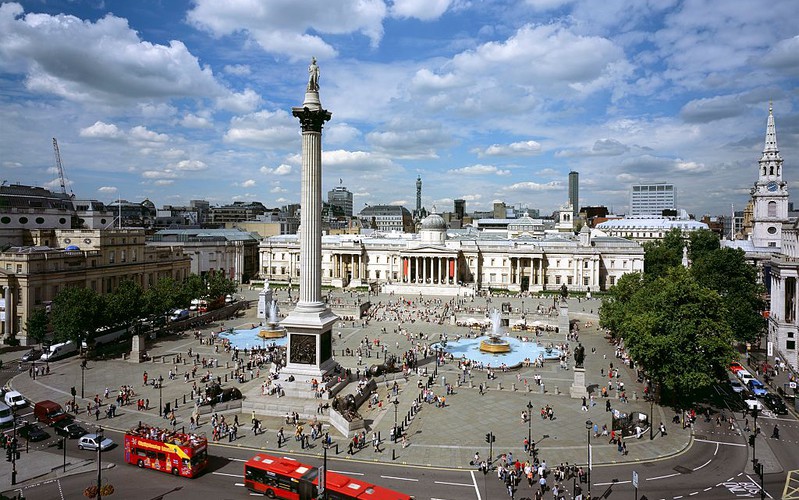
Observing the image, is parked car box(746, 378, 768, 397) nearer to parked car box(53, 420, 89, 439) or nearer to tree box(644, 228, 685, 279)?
tree box(644, 228, 685, 279)

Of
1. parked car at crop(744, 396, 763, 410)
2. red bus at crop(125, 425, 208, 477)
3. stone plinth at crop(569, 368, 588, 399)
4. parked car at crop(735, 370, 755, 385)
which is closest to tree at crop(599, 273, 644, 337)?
parked car at crop(735, 370, 755, 385)

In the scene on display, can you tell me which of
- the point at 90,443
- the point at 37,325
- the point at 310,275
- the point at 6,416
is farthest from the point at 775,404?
the point at 37,325

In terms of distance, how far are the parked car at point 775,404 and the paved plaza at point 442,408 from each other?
7.82 m

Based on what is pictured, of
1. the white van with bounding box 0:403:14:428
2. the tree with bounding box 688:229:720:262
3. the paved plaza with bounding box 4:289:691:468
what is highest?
the tree with bounding box 688:229:720:262

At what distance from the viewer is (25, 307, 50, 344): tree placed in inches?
2031

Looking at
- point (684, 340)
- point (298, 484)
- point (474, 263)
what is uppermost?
point (474, 263)

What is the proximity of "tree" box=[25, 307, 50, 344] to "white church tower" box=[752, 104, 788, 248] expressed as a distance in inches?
4558

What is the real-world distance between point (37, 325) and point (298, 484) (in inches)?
1671

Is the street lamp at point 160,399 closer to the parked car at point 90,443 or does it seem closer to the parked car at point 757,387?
the parked car at point 90,443

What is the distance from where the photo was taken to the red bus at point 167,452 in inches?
1032

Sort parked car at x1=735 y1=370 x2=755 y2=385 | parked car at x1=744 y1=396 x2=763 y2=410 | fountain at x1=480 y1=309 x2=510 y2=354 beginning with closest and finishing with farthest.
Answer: parked car at x1=744 y1=396 x2=763 y2=410, parked car at x1=735 y1=370 x2=755 y2=385, fountain at x1=480 y1=309 x2=510 y2=354

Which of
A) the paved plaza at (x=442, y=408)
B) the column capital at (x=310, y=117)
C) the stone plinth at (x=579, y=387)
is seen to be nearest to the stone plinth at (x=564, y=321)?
the paved plaza at (x=442, y=408)

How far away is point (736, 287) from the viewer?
201 ft

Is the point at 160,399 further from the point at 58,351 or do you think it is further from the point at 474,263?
the point at 474,263
